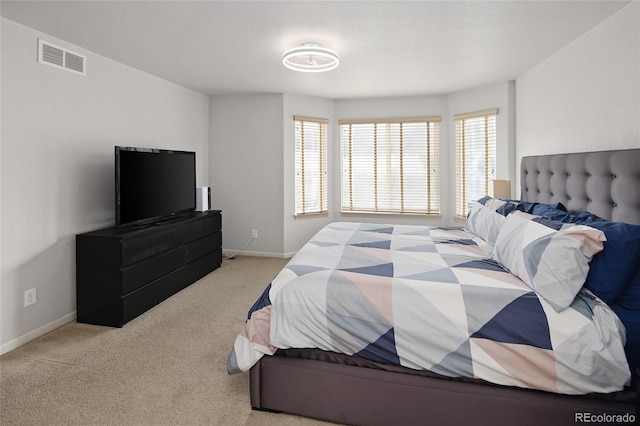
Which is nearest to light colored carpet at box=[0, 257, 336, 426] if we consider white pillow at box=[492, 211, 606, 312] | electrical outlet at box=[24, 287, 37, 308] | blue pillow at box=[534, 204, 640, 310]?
electrical outlet at box=[24, 287, 37, 308]

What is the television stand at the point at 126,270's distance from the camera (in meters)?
2.96

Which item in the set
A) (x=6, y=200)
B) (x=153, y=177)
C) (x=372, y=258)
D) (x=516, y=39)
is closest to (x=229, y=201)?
(x=153, y=177)

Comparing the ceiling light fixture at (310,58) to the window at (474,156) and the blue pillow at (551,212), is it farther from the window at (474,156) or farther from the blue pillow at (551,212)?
the window at (474,156)

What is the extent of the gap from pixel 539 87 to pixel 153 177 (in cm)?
397

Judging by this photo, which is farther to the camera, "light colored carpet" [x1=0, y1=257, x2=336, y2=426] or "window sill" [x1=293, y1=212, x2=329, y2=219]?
"window sill" [x1=293, y1=212, x2=329, y2=219]

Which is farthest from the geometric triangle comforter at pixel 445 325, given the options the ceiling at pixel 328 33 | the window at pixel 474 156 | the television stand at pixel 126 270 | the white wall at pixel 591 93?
the window at pixel 474 156

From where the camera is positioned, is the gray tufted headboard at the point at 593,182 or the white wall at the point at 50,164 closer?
the gray tufted headboard at the point at 593,182

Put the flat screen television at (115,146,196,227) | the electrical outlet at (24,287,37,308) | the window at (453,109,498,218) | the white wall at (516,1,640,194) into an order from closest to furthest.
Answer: the white wall at (516,1,640,194) < the electrical outlet at (24,287,37,308) < the flat screen television at (115,146,196,227) < the window at (453,109,498,218)

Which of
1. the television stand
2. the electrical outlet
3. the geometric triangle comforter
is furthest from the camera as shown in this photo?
the television stand

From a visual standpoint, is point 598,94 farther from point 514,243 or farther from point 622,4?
point 514,243

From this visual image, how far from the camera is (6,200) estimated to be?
2.59 metres

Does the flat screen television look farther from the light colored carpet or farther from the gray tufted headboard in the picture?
the gray tufted headboard

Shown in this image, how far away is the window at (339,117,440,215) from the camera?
17.4ft

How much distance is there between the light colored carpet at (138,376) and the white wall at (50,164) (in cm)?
37
